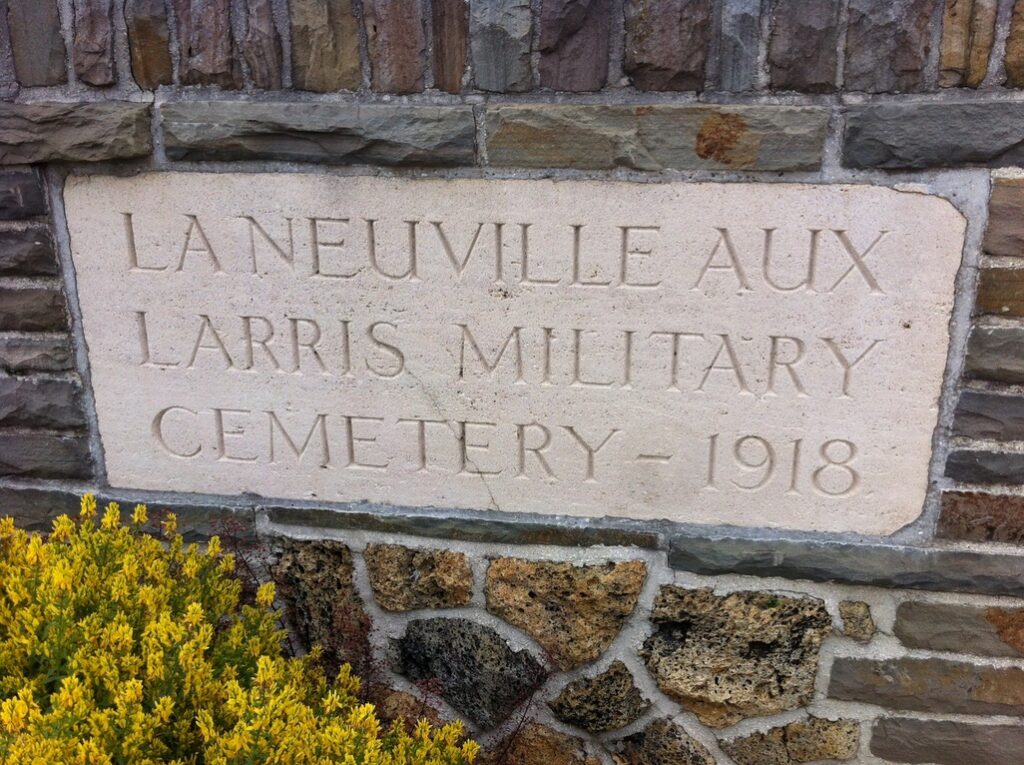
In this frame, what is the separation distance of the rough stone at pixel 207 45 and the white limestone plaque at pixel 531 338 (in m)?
0.20

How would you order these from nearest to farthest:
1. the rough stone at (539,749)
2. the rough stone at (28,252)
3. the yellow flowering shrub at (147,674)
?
the yellow flowering shrub at (147,674), the rough stone at (28,252), the rough stone at (539,749)

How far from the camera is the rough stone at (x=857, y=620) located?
2.02 metres

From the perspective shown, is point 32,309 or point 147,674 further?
point 32,309

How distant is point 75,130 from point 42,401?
2.10ft

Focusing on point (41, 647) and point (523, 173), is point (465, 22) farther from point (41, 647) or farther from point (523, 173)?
point (41, 647)

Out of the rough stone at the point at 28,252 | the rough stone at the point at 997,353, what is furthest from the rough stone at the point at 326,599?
the rough stone at the point at 997,353

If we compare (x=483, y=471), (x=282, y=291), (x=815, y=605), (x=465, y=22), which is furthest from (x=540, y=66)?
(x=815, y=605)

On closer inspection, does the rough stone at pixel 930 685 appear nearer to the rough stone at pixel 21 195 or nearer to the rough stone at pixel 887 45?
the rough stone at pixel 887 45

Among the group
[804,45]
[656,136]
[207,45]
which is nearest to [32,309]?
[207,45]

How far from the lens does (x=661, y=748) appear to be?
7.18 ft

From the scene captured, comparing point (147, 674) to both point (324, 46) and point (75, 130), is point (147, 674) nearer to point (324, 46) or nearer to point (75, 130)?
point (75, 130)

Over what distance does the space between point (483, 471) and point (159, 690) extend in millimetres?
791

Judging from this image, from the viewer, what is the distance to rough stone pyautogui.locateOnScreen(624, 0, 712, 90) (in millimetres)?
1666

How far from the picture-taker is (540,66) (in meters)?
1.74
